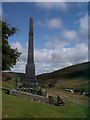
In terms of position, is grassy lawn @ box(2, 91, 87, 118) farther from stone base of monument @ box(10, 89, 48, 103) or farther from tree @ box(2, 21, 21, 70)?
tree @ box(2, 21, 21, 70)

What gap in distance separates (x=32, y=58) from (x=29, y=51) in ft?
3.34

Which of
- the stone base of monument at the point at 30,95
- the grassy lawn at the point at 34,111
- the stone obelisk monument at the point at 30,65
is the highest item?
the stone obelisk monument at the point at 30,65

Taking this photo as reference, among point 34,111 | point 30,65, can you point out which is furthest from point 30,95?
point 30,65

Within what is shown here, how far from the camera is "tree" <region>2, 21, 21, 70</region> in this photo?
2769cm

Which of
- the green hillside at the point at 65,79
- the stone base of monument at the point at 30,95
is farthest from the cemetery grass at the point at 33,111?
the green hillside at the point at 65,79

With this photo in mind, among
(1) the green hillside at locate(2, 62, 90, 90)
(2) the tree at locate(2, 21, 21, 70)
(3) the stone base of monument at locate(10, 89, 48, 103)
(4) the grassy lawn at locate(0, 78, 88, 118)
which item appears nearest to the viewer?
(4) the grassy lawn at locate(0, 78, 88, 118)

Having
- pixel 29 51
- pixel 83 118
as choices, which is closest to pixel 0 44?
pixel 29 51

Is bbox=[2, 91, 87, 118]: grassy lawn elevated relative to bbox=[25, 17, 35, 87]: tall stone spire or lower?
lower

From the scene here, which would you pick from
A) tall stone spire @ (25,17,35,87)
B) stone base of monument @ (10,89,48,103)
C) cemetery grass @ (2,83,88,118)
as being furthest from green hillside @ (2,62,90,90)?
cemetery grass @ (2,83,88,118)

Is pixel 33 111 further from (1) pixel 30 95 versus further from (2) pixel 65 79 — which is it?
(2) pixel 65 79

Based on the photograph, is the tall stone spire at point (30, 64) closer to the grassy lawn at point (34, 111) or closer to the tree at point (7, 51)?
the tree at point (7, 51)

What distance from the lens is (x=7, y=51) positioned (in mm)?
28672

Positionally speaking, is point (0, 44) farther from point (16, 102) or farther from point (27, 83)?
point (16, 102)

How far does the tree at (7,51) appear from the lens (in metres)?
27.7
